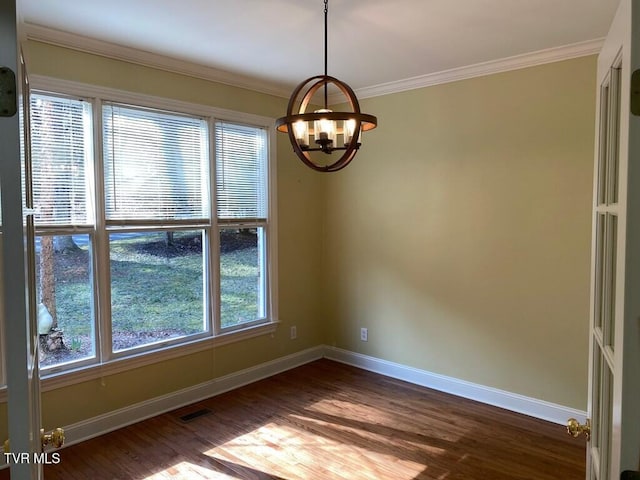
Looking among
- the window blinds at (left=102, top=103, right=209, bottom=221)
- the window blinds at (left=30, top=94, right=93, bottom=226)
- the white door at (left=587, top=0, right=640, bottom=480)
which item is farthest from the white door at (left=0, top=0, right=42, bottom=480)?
the window blinds at (left=102, top=103, right=209, bottom=221)

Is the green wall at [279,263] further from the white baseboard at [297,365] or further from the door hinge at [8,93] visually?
the door hinge at [8,93]

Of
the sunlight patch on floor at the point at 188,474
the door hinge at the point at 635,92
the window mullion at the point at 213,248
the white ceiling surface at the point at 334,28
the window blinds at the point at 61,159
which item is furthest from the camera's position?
the window mullion at the point at 213,248

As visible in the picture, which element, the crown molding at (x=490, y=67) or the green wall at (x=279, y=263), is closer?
the green wall at (x=279, y=263)

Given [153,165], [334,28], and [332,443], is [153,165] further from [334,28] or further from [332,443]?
[332,443]

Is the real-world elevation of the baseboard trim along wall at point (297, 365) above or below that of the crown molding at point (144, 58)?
below

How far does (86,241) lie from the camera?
298 cm

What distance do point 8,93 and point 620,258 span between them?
A: 4.10ft

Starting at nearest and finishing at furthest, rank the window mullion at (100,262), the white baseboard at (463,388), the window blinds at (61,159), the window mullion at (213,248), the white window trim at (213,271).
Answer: the window blinds at (61,159) < the white window trim at (213,271) < the window mullion at (100,262) < the white baseboard at (463,388) < the window mullion at (213,248)

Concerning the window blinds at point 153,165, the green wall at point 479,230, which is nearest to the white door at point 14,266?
the window blinds at point 153,165

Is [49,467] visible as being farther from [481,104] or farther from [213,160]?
[481,104]

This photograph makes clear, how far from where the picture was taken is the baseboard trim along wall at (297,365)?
309cm

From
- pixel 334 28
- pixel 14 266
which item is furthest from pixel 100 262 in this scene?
pixel 14 266

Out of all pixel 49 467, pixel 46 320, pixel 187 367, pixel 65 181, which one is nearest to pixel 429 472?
pixel 187 367

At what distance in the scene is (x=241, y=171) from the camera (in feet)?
12.8
